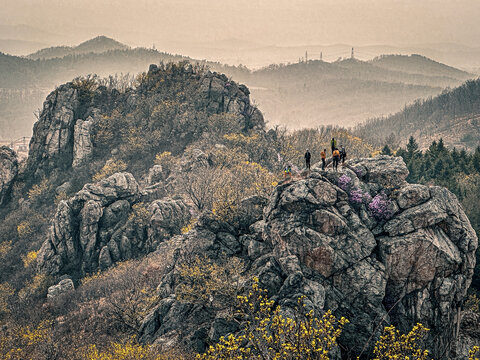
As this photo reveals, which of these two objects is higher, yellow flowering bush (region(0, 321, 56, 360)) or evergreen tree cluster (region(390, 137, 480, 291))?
evergreen tree cluster (region(390, 137, 480, 291))

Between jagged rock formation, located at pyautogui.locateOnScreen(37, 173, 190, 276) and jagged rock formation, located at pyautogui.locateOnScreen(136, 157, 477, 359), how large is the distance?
31.1 meters

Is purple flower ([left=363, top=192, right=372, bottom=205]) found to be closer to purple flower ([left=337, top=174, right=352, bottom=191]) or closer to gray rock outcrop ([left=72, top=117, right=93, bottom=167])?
purple flower ([left=337, top=174, right=352, bottom=191])

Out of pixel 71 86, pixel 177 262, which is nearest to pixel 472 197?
pixel 177 262

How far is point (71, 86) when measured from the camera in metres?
105

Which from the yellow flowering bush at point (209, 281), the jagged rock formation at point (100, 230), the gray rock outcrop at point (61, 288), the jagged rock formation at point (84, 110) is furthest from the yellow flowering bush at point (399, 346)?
the jagged rock formation at point (84, 110)

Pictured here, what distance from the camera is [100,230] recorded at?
6906cm

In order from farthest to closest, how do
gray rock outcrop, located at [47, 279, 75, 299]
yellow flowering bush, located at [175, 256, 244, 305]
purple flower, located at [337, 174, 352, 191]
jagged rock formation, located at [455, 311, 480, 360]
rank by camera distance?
gray rock outcrop, located at [47, 279, 75, 299], purple flower, located at [337, 174, 352, 191], yellow flowering bush, located at [175, 256, 244, 305], jagged rock formation, located at [455, 311, 480, 360]

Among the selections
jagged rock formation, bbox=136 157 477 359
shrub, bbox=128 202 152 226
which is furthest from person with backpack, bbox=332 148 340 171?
shrub, bbox=128 202 152 226

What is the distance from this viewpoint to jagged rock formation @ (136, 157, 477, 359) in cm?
3316

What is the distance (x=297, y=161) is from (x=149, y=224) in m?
49.1

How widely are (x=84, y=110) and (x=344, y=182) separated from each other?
92.0 meters

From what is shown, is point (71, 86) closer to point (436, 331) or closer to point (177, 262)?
point (177, 262)

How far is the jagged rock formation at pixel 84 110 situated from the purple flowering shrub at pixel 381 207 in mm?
69358

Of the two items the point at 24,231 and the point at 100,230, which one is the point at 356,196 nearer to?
the point at 100,230
